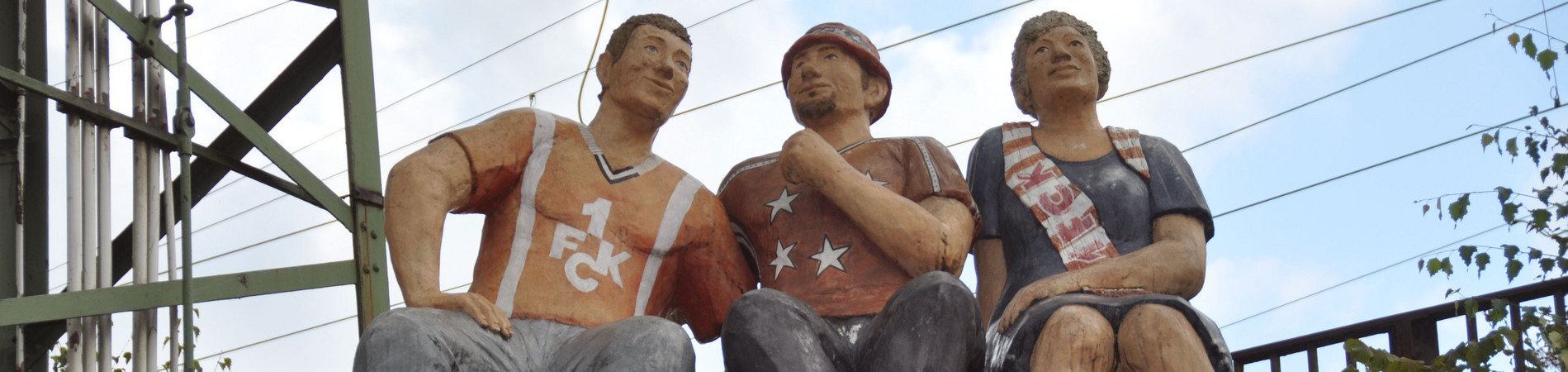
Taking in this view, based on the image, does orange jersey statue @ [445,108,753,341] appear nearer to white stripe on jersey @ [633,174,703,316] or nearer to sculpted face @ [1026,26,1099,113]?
white stripe on jersey @ [633,174,703,316]

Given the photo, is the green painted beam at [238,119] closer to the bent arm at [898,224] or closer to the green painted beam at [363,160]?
the green painted beam at [363,160]

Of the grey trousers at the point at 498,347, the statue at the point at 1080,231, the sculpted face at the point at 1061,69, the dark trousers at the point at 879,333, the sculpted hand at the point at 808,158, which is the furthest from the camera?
the sculpted face at the point at 1061,69

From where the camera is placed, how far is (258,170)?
7180 mm

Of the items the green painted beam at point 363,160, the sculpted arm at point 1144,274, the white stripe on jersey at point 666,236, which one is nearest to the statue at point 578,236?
the white stripe on jersey at point 666,236

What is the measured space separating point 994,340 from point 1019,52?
3.55 feet

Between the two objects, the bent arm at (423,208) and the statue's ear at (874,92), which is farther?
the statue's ear at (874,92)

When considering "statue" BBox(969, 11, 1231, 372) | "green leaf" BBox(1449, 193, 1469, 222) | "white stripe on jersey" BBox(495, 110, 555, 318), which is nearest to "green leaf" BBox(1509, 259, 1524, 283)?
"green leaf" BBox(1449, 193, 1469, 222)

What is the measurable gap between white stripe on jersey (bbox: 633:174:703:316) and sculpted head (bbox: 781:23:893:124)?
0.48 m

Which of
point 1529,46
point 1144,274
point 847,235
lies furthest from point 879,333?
point 1529,46

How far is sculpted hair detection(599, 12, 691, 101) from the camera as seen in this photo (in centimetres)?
686

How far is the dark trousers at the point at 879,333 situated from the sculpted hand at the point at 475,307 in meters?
0.57

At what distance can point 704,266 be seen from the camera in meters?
6.68

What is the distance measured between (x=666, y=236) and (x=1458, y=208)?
11.2ft

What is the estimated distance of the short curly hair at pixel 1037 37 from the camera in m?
6.98
